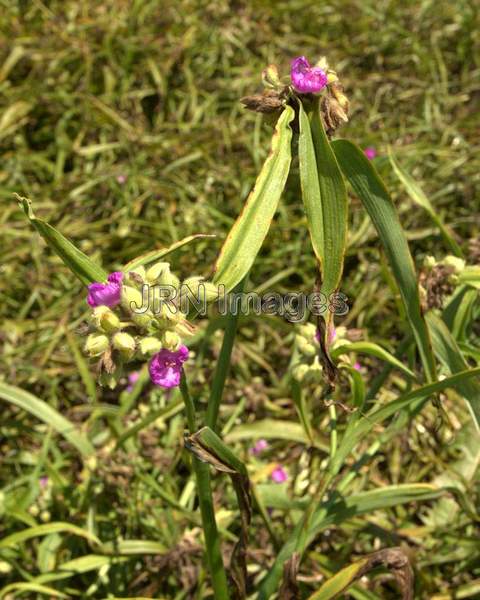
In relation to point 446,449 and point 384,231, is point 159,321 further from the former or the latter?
point 446,449

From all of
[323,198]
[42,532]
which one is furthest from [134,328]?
[42,532]

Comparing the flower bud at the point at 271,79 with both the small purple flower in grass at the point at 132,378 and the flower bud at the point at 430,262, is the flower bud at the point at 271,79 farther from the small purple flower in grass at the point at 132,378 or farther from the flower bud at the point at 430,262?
the small purple flower in grass at the point at 132,378

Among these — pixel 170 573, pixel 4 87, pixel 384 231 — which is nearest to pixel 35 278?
pixel 4 87

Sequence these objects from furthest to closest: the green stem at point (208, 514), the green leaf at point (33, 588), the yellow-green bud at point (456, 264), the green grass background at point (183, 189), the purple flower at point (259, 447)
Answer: the purple flower at point (259, 447)
the green grass background at point (183, 189)
the green leaf at point (33, 588)
the yellow-green bud at point (456, 264)
the green stem at point (208, 514)

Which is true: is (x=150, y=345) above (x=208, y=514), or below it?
above

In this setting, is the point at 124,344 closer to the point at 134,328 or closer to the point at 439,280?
the point at 134,328

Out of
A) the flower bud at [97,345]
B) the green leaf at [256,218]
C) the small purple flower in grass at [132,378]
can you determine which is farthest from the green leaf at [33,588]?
the green leaf at [256,218]
